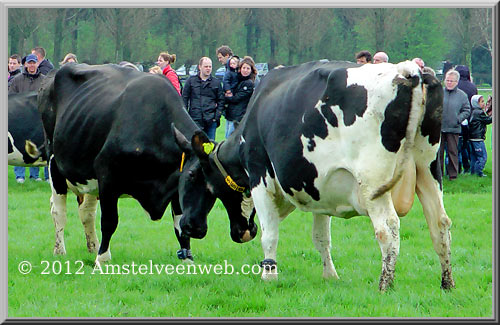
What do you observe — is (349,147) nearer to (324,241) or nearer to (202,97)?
(324,241)

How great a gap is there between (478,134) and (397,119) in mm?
9611

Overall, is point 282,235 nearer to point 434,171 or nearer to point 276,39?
point 434,171

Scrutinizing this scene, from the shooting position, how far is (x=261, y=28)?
43.8m

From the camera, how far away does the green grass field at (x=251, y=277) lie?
20.5ft

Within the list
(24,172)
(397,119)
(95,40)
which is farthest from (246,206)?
(95,40)

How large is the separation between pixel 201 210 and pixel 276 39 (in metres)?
35.0

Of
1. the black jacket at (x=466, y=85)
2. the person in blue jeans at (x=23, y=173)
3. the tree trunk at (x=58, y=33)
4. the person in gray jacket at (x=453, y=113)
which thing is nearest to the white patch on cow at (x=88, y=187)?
the person in blue jeans at (x=23, y=173)

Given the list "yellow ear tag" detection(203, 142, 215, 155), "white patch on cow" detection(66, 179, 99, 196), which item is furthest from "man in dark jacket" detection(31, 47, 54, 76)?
"yellow ear tag" detection(203, 142, 215, 155)

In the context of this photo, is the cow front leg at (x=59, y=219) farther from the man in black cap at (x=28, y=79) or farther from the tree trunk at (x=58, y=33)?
the tree trunk at (x=58, y=33)

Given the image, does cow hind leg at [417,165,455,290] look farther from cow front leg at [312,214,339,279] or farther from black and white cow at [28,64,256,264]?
black and white cow at [28,64,256,264]

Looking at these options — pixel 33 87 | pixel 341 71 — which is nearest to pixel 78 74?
pixel 341 71

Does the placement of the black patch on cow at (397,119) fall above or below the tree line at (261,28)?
below

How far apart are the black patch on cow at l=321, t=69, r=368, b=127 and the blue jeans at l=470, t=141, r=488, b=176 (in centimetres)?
934

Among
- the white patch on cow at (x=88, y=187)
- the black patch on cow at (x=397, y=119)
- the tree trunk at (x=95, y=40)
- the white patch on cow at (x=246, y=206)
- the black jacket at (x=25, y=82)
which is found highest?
the tree trunk at (x=95, y=40)
